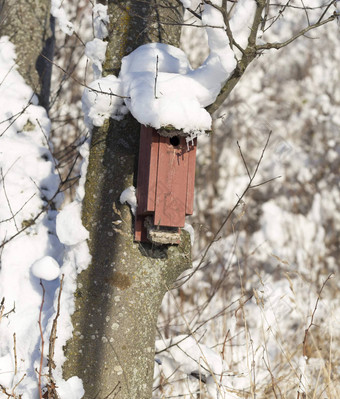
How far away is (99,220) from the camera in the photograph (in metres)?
2.31

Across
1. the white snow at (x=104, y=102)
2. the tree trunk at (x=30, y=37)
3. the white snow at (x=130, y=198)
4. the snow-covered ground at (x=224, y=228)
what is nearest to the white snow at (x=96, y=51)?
the snow-covered ground at (x=224, y=228)

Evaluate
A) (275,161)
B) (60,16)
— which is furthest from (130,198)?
(275,161)

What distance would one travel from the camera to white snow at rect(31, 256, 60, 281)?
7.87 ft

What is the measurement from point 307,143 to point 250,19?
5.72 m

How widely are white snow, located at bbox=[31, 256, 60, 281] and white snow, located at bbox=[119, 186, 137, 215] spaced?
1.64ft

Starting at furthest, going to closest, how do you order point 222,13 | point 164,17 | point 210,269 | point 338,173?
point 338,173 → point 210,269 → point 164,17 → point 222,13

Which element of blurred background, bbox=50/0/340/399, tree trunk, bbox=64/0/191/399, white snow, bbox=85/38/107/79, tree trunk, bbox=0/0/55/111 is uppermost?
blurred background, bbox=50/0/340/399

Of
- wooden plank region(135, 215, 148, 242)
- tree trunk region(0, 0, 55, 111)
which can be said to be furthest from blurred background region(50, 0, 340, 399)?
wooden plank region(135, 215, 148, 242)

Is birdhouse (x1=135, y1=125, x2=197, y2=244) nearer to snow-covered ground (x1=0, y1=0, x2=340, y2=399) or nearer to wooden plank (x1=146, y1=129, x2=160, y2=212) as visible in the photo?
wooden plank (x1=146, y1=129, x2=160, y2=212)

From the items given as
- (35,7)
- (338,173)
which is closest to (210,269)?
(338,173)

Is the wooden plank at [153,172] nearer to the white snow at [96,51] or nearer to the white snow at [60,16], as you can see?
A: the white snow at [96,51]

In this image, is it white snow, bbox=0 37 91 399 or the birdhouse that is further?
white snow, bbox=0 37 91 399

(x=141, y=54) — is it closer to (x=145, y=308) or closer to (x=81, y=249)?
(x=81, y=249)

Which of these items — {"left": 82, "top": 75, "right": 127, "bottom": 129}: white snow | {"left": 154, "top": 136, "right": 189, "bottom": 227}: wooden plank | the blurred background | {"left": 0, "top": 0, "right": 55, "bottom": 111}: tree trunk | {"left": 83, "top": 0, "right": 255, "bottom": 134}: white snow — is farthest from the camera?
the blurred background
